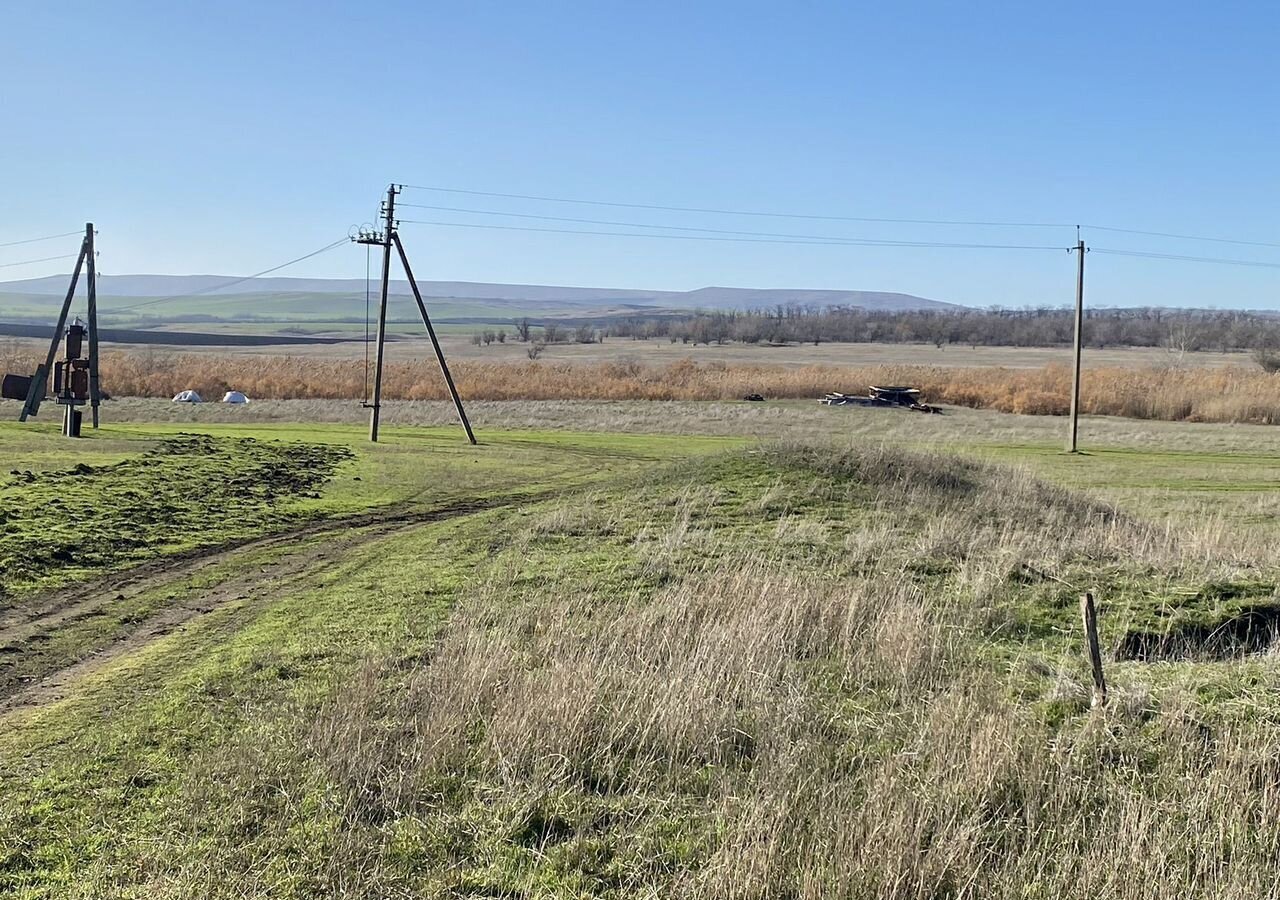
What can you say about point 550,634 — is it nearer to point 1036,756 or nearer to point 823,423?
point 1036,756

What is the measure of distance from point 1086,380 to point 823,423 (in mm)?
19891

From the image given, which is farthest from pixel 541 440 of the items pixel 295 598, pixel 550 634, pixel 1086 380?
pixel 1086 380

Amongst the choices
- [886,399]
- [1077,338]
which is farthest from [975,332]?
[1077,338]

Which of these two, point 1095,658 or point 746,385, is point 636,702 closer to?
point 1095,658

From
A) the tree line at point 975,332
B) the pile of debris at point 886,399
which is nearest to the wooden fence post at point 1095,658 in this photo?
the pile of debris at point 886,399

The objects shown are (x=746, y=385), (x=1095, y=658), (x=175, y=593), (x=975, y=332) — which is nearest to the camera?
(x=1095, y=658)

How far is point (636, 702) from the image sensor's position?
8.20 m

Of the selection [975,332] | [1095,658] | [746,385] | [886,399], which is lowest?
[1095,658]

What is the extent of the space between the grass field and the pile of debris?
Answer: 123ft

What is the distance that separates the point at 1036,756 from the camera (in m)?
7.36

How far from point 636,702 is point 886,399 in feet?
163

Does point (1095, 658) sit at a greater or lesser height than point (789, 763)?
greater

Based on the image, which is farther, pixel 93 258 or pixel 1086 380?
pixel 1086 380

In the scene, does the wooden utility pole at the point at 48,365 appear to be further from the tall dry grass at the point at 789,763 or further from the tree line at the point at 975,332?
the tree line at the point at 975,332
